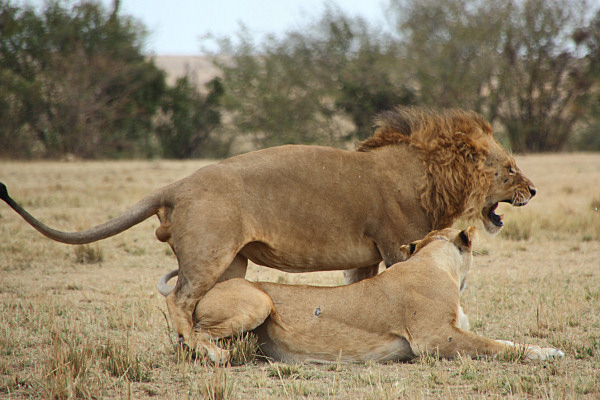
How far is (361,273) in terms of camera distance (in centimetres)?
586

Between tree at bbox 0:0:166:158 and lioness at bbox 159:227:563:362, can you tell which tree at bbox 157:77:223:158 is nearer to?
tree at bbox 0:0:166:158

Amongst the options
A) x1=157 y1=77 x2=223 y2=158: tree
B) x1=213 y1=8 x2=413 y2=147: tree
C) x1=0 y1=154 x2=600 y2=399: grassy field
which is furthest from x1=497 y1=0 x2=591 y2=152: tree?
x1=0 y1=154 x2=600 y2=399: grassy field

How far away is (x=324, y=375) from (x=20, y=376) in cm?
190

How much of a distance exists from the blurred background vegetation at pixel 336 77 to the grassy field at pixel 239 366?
1444 centimetres

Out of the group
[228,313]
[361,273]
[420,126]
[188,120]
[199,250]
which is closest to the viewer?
[228,313]

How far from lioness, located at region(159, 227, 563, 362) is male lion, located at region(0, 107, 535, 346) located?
26cm

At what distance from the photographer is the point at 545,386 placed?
159 inches

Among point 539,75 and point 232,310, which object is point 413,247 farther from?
point 539,75

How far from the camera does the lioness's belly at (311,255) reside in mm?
5148

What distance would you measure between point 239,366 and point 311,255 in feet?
3.35

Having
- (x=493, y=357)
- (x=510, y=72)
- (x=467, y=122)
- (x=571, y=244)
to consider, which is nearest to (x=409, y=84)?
(x=510, y=72)

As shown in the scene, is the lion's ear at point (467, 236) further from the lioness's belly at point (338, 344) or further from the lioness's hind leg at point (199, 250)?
the lioness's hind leg at point (199, 250)

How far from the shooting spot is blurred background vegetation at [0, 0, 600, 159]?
1009 inches

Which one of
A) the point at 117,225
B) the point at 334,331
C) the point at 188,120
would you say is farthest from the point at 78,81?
the point at 334,331
